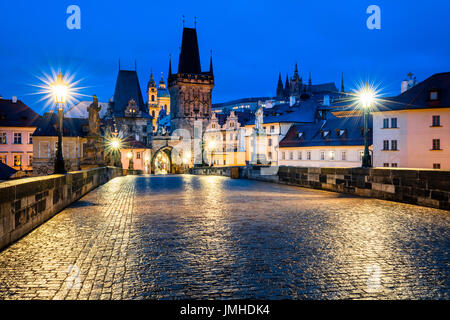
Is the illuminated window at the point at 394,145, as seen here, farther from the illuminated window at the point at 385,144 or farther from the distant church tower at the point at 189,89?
the distant church tower at the point at 189,89

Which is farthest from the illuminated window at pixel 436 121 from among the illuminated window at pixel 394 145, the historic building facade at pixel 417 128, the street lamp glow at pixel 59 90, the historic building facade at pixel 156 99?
the historic building facade at pixel 156 99

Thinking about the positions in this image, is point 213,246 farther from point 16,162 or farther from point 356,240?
point 16,162

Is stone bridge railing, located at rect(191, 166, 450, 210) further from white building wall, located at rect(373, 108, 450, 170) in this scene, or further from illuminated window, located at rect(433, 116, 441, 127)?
illuminated window, located at rect(433, 116, 441, 127)

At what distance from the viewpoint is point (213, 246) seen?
5.62m

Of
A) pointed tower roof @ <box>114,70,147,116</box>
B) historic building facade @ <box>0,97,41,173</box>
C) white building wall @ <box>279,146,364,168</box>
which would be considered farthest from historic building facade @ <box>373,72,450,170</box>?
pointed tower roof @ <box>114,70,147,116</box>

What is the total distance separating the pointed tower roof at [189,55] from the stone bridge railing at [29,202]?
73.0 meters

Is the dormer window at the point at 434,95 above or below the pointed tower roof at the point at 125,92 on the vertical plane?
below

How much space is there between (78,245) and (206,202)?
5.64m

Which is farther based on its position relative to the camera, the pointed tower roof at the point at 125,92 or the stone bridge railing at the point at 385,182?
the pointed tower roof at the point at 125,92

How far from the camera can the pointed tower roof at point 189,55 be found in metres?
80.6

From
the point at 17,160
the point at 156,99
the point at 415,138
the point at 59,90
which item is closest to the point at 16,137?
the point at 17,160

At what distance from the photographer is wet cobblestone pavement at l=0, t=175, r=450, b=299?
386 centimetres

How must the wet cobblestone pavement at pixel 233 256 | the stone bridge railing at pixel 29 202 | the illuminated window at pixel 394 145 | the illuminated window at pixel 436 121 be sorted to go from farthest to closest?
the illuminated window at pixel 394 145, the illuminated window at pixel 436 121, the stone bridge railing at pixel 29 202, the wet cobblestone pavement at pixel 233 256
